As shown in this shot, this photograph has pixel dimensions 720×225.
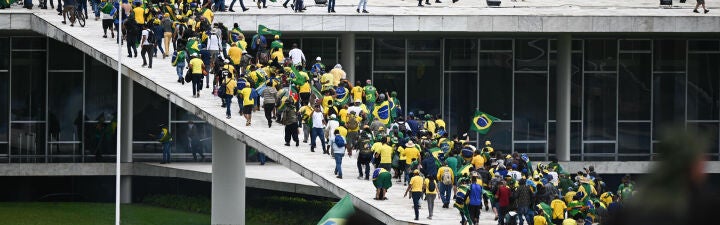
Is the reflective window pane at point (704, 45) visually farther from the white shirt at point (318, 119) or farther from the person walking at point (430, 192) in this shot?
the person walking at point (430, 192)

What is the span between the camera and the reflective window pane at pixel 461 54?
38656 mm

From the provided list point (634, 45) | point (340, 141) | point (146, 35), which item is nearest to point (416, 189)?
point (340, 141)

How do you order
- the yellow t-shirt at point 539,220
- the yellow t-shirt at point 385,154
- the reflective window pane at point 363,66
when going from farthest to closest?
the reflective window pane at point 363,66 < the yellow t-shirt at point 385,154 < the yellow t-shirt at point 539,220

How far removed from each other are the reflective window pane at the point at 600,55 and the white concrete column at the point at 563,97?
1684mm

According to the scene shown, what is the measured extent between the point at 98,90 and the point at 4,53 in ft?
8.71

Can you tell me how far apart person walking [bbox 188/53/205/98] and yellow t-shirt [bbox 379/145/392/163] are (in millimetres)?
5217

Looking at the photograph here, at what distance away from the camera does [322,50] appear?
38.2 metres

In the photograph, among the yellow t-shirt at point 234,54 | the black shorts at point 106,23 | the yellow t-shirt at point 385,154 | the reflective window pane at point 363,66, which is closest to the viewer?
the yellow t-shirt at point 385,154

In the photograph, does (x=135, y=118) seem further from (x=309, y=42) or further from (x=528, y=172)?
(x=528, y=172)

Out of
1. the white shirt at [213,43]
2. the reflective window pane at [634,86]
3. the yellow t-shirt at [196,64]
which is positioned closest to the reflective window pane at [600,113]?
the reflective window pane at [634,86]

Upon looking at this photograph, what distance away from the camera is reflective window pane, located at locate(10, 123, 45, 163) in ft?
122

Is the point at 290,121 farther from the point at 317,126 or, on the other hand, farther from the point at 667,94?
the point at 667,94

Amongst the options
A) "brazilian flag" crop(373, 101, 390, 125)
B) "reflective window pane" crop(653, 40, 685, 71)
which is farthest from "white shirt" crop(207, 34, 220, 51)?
"reflective window pane" crop(653, 40, 685, 71)

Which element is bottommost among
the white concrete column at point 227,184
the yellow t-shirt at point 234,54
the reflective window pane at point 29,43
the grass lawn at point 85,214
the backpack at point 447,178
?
the grass lawn at point 85,214
